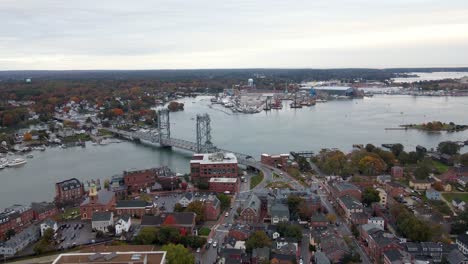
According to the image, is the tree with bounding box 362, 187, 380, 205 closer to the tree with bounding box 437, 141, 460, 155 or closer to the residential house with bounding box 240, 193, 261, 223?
the residential house with bounding box 240, 193, 261, 223

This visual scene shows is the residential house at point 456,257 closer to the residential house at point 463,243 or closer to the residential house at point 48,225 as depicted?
the residential house at point 463,243

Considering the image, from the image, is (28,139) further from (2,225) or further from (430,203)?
(430,203)

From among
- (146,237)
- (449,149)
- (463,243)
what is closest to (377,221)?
(463,243)

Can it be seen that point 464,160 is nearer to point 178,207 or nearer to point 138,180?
point 178,207

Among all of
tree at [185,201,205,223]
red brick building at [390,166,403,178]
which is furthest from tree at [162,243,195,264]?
red brick building at [390,166,403,178]

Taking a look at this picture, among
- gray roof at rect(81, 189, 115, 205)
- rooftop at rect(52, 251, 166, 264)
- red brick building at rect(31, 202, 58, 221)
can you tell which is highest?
rooftop at rect(52, 251, 166, 264)

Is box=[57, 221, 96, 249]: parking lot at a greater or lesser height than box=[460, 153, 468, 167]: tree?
lesser

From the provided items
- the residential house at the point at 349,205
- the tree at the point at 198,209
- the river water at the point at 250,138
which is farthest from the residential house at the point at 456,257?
the river water at the point at 250,138
